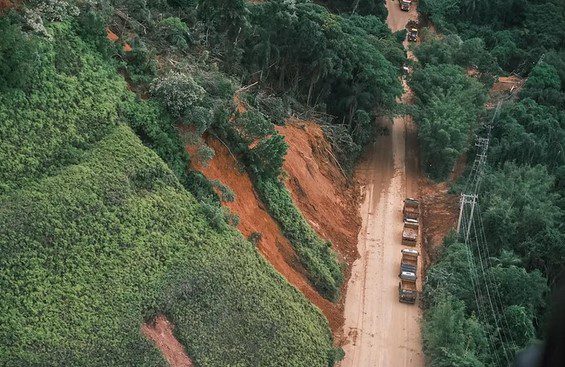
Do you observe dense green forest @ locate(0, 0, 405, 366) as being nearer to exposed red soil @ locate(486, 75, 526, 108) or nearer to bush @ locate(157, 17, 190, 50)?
bush @ locate(157, 17, 190, 50)

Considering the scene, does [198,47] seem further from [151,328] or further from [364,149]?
[151,328]

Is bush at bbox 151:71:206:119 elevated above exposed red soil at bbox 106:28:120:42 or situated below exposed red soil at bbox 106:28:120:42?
below

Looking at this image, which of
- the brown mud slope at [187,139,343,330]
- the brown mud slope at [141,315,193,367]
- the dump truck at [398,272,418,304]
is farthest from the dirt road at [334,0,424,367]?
the brown mud slope at [141,315,193,367]

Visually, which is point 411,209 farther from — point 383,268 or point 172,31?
point 172,31

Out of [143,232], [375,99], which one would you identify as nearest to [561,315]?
[143,232]

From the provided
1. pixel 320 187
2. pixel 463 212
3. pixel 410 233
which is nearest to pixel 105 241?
pixel 320 187

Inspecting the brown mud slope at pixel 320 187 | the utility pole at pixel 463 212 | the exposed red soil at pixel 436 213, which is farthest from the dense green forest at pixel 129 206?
the utility pole at pixel 463 212
